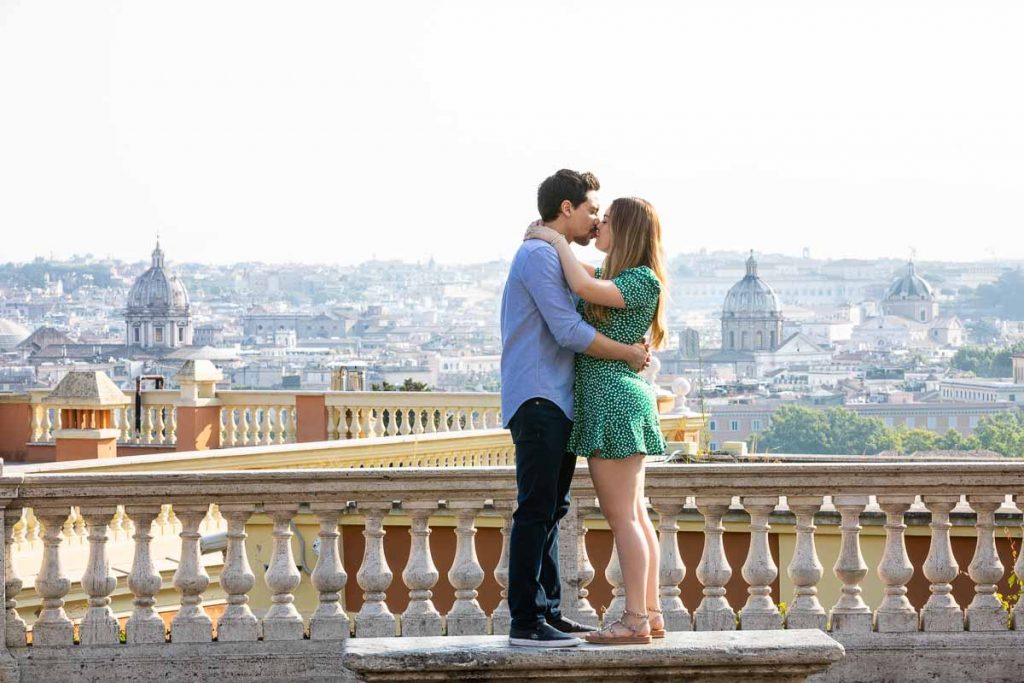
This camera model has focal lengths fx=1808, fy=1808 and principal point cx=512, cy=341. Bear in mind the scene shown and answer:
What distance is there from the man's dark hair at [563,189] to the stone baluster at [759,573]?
162 cm

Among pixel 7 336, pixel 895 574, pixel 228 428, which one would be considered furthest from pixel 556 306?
pixel 7 336

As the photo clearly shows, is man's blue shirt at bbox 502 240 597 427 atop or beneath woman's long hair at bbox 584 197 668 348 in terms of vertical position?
beneath

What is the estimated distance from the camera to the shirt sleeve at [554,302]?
5039mm

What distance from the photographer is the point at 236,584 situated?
6164mm

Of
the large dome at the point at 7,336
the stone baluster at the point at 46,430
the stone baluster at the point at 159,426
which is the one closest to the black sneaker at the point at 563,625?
the stone baluster at the point at 159,426

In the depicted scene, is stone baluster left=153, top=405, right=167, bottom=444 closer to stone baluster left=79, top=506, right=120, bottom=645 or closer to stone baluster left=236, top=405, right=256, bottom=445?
stone baluster left=236, top=405, right=256, bottom=445

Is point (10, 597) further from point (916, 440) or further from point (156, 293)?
point (156, 293)

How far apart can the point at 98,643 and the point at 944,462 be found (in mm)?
2992

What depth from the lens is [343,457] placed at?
42.9 ft

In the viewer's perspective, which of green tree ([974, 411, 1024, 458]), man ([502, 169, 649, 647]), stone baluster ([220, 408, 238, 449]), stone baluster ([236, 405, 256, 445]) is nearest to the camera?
man ([502, 169, 649, 647])

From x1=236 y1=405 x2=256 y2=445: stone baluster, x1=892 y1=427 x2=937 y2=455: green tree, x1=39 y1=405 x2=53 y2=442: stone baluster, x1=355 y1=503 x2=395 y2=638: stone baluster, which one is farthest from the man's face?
x1=892 y1=427 x2=937 y2=455: green tree

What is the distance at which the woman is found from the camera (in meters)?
5.06

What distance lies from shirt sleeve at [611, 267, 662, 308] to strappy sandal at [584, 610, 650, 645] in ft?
2.89

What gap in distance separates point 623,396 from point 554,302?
1.11 ft
